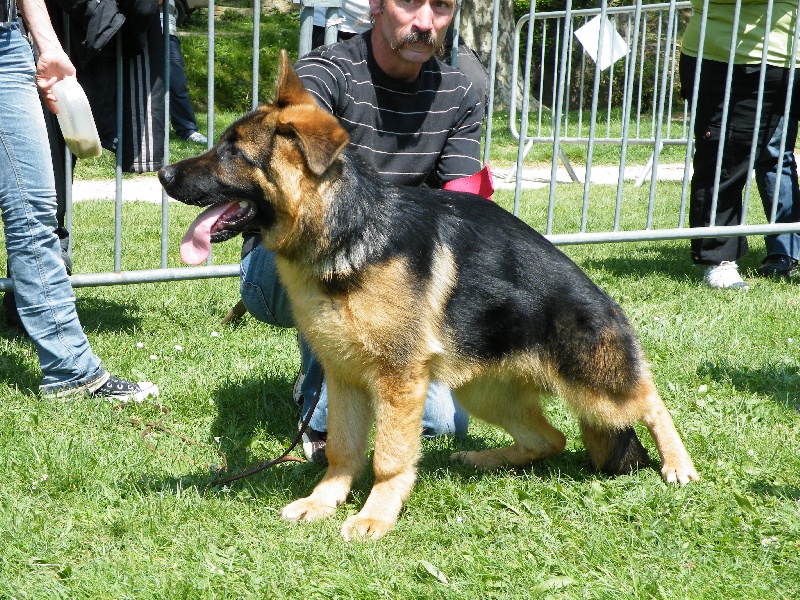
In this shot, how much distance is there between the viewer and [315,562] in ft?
9.55

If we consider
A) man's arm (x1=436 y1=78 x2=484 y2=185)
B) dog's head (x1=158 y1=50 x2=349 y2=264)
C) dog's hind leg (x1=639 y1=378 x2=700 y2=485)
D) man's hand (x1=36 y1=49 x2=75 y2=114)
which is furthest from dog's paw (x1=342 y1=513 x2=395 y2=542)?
man's hand (x1=36 y1=49 x2=75 y2=114)

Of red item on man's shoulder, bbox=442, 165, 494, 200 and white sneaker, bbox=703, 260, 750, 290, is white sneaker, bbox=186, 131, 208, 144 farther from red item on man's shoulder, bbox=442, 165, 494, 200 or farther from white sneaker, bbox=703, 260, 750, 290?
red item on man's shoulder, bbox=442, 165, 494, 200

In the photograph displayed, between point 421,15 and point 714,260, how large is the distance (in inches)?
157

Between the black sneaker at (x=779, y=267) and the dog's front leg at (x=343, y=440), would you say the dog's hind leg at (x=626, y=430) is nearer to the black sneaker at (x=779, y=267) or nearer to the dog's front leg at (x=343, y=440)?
the dog's front leg at (x=343, y=440)

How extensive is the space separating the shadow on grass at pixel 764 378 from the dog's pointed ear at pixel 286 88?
2.82 metres

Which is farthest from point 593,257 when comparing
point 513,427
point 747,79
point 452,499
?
point 452,499

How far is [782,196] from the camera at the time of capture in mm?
6980

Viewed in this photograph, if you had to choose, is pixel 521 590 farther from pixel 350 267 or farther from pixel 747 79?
pixel 747 79

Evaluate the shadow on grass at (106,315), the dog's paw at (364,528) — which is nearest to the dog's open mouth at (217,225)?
the dog's paw at (364,528)

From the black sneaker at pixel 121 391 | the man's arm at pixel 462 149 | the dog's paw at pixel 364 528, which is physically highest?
the man's arm at pixel 462 149

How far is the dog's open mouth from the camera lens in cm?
311

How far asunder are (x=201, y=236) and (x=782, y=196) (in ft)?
Result: 18.0

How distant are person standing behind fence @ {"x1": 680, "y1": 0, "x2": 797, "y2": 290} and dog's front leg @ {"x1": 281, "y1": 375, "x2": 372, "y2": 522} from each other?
160 inches

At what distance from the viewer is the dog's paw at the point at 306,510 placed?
3283 millimetres
